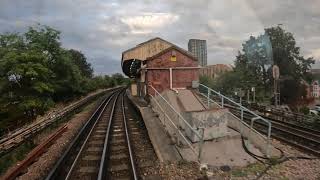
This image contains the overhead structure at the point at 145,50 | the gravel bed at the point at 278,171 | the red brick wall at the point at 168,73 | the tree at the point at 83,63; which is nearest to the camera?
the gravel bed at the point at 278,171

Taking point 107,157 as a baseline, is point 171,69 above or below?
above

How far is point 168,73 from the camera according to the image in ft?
86.6

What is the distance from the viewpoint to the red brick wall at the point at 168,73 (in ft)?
85.7

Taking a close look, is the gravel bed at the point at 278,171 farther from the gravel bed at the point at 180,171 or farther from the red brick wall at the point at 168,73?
the red brick wall at the point at 168,73

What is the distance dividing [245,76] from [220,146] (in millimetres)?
51016

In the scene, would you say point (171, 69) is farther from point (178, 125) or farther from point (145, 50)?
point (178, 125)

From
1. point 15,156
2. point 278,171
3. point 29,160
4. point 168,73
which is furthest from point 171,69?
point 278,171

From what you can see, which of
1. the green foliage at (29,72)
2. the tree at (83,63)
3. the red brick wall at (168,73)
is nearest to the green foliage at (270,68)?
the green foliage at (29,72)

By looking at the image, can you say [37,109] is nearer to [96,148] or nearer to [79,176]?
[96,148]

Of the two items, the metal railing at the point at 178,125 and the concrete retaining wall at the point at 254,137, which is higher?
the metal railing at the point at 178,125

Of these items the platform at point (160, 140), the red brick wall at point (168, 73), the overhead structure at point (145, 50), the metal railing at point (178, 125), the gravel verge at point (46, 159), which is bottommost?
the gravel verge at point (46, 159)

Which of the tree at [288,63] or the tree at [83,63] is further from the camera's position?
the tree at [83,63]

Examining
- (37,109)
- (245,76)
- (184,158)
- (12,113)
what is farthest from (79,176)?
(245,76)

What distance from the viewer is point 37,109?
1480 inches
